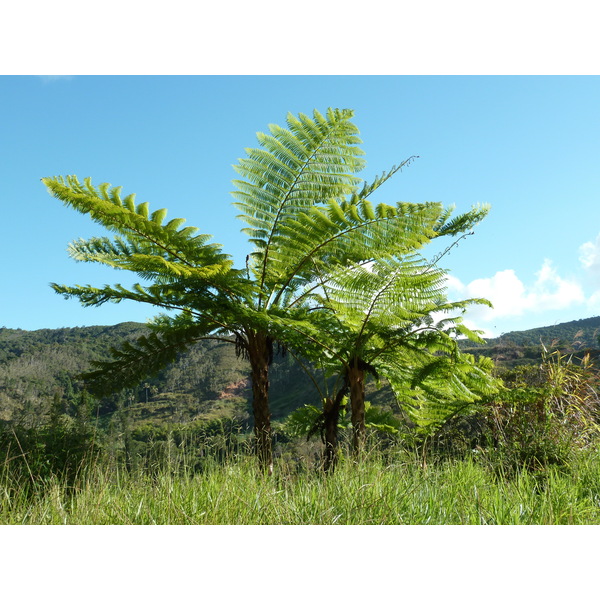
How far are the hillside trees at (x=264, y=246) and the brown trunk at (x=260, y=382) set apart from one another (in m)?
0.01

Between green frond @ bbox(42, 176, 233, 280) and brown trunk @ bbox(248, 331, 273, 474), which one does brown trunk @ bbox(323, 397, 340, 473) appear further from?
green frond @ bbox(42, 176, 233, 280)

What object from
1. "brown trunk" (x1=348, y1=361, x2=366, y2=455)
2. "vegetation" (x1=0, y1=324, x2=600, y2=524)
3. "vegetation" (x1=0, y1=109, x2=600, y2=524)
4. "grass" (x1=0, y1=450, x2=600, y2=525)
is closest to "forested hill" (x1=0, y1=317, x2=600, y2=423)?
"vegetation" (x1=0, y1=109, x2=600, y2=524)

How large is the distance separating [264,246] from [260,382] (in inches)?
63.9

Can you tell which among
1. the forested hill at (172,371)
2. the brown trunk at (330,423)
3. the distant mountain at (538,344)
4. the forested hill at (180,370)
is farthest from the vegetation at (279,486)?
the forested hill at (172,371)

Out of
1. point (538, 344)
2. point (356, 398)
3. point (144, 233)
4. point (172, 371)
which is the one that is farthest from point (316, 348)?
point (172, 371)

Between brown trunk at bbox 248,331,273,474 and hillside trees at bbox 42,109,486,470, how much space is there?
0.01m

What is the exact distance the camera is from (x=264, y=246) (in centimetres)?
589

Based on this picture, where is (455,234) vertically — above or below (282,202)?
below

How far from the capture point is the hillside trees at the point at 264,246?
→ 188 inches

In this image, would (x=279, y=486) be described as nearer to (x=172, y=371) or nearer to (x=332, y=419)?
(x=332, y=419)
